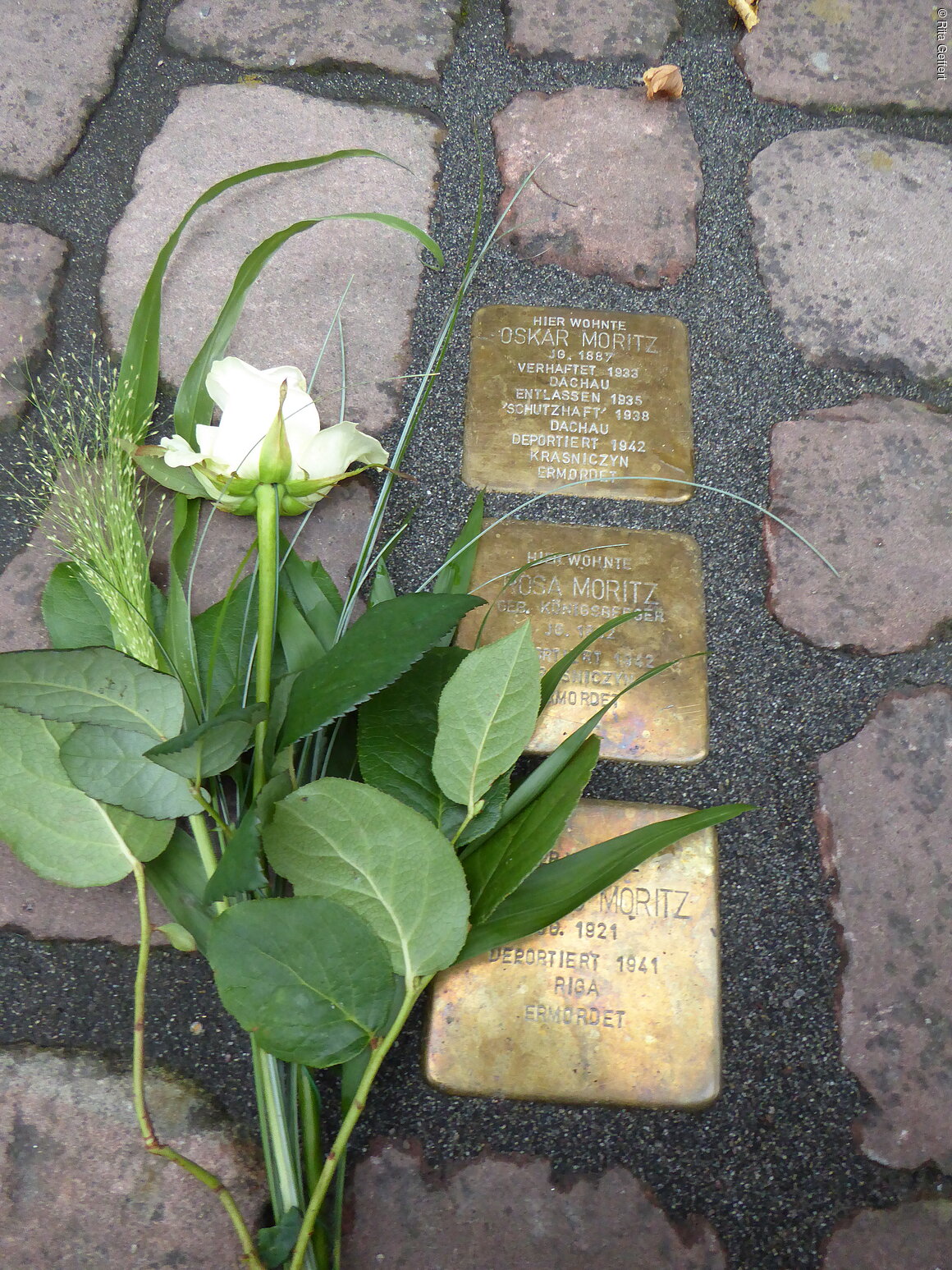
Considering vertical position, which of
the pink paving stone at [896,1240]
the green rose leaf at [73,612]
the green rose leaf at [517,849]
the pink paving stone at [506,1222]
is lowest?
the pink paving stone at [896,1240]

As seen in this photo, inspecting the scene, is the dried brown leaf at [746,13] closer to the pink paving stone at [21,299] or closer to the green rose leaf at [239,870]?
the pink paving stone at [21,299]

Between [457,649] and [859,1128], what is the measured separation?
623 mm

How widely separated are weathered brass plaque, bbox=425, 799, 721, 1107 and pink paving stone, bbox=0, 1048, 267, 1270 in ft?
0.73

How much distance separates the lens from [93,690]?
2.21 ft

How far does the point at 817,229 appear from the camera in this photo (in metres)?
1.21

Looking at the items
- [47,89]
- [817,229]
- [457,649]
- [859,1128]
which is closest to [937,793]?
[859,1128]

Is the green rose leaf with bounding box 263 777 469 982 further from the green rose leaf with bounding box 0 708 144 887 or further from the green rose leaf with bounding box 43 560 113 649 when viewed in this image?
the green rose leaf with bounding box 43 560 113 649

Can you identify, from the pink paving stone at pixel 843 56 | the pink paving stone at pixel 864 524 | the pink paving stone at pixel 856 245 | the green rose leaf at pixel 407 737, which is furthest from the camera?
the pink paving stone at pixel 843 56

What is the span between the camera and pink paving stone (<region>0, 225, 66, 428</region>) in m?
1.09

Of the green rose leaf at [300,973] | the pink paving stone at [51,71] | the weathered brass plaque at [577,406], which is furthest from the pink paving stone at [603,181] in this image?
the green rose leaf at [300,973]

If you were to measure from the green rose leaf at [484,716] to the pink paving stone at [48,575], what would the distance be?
0.33 meters

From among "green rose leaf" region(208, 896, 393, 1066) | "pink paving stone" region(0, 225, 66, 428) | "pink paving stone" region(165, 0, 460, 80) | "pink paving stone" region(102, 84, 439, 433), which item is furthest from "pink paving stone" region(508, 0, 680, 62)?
"green rose leaf" region(208, 896, 393, 1066)

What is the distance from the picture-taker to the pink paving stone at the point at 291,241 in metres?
1.10

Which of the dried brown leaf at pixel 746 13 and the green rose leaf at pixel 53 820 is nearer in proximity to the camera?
the green rose leaf at pixel 53 820
